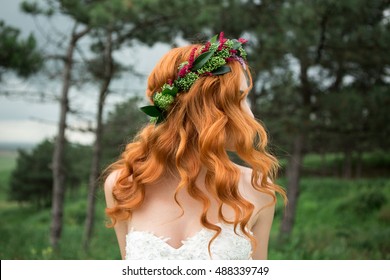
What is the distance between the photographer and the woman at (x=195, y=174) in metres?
2.04

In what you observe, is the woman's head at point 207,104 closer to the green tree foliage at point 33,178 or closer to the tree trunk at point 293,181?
the tree trunk at point 293,181

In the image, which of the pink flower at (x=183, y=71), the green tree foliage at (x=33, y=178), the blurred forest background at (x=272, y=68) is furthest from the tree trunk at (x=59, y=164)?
the green tree foliage at (x=33, y=178)

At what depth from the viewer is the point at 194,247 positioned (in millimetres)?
1992

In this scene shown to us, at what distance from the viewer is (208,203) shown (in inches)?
80.4

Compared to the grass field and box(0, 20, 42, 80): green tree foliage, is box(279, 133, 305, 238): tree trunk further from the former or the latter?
box(0, 20, 42, 80): green tree foliage

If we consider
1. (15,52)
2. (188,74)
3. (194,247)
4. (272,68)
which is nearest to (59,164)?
(15,52)

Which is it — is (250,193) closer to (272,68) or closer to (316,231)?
(272,68)

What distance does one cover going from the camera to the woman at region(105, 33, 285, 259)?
204 cm

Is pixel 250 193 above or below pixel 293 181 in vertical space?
above

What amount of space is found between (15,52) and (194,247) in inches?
239

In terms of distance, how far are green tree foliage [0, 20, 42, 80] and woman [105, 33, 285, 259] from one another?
5.50 meters
